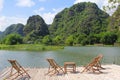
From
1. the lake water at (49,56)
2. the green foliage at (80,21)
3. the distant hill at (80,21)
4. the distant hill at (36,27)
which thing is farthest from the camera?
the distant hill at (36,27)

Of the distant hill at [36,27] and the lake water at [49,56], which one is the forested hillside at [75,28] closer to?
the distant hill at [36,27]

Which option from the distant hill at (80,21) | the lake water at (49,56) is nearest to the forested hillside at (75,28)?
the distant hill at (80,21)

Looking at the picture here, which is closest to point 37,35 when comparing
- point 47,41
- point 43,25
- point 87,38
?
point 43,25

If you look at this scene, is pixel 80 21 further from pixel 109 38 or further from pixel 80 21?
pixel 109 38

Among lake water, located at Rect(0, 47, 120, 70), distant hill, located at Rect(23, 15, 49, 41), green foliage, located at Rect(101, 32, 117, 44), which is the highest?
distant hill, located at Rect(23, 15, 49, 41)

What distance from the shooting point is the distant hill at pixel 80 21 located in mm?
137225

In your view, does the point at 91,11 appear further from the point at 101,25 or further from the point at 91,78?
the point at 91,78

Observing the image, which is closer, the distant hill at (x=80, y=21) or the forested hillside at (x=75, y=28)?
the forested hillside at (x=75, y=28)

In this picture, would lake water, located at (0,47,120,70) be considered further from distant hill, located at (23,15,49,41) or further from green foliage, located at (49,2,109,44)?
distant hill, located at (23,15,49,41)

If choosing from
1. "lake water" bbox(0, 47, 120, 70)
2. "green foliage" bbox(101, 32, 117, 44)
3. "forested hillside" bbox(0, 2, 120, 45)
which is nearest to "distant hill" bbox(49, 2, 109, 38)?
"forested hillside" bbox(0, 2, 120, 45)

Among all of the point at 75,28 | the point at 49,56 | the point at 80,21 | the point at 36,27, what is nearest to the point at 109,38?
the point at 75,28

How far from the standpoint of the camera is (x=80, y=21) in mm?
154625

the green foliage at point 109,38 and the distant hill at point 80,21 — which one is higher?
the distant hill at point 80,21

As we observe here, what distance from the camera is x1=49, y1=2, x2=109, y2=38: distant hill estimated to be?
137 meters
